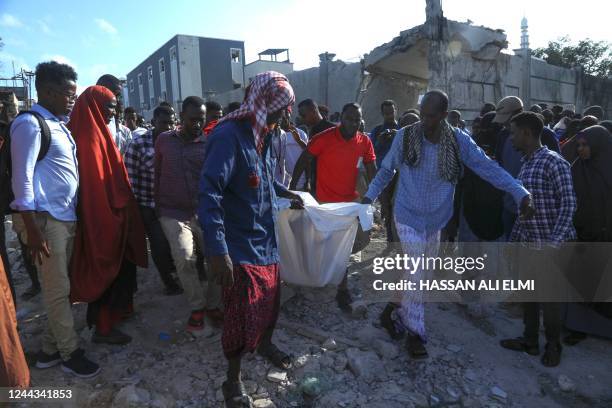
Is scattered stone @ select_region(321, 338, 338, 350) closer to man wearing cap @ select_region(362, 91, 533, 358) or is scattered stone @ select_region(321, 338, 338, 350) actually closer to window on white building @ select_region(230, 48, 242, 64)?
man wearing cap @ select_region(362, 91, 533, 358)

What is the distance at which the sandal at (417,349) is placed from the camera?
2.95m

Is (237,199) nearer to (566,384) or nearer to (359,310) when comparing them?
(359,310)

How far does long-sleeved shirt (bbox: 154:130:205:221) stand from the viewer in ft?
10.3

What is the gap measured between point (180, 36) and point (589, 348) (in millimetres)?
28056

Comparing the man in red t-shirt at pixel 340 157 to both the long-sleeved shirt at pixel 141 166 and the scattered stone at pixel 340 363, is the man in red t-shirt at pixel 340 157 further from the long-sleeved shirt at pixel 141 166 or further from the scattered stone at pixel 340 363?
the long-sleeved shirt at pixel 141 166

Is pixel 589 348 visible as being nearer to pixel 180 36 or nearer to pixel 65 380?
pixel 65 380

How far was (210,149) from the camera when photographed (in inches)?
85.7

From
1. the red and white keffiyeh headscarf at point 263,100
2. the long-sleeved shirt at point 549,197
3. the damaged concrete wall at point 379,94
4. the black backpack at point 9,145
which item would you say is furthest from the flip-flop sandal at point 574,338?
the damaged concrete wall at point 379,94

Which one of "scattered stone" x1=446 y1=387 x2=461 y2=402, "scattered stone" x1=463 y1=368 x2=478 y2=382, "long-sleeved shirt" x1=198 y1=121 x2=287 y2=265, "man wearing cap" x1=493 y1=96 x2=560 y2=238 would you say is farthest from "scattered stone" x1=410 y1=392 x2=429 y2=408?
"man wearing cap" x1=493 y1=96 x2=560 y2=238

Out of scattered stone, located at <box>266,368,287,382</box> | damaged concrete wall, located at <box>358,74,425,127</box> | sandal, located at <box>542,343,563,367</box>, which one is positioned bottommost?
sandal, located at <box>542,343,563,367</box>

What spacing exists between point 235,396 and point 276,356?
1.63ft

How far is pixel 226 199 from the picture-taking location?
230cm

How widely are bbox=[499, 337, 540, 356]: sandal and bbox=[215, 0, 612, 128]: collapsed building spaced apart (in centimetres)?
707

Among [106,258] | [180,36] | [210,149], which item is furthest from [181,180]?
[180,36]
